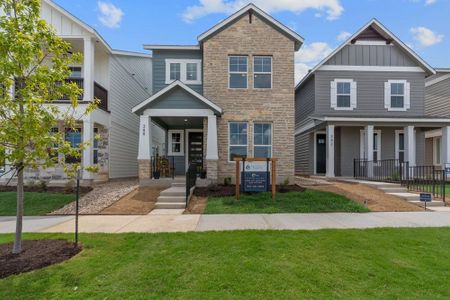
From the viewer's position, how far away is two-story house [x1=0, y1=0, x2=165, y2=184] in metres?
13.2

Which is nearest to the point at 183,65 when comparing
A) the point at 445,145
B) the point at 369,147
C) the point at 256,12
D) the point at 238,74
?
the point at 238,74

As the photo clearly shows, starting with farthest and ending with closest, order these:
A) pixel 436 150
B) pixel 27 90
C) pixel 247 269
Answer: pixel 436 150
pixel 27 90
pixel 247 269

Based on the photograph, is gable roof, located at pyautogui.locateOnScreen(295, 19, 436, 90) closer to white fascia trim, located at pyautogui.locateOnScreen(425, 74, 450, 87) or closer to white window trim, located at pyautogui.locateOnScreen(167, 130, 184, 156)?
white fascia trim, located at pyautogui.locateOnScreen(425, 74, 450, 87)

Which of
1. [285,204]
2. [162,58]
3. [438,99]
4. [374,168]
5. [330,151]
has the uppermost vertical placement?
[162,58]

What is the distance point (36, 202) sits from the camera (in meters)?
10.1

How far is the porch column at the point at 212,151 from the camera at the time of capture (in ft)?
40.8

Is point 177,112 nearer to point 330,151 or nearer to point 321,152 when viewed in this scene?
point 330,151

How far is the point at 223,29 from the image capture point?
13695 millimetres

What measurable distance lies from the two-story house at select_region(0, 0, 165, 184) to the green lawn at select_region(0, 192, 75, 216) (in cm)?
114

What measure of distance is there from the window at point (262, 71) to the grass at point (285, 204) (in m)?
5.45

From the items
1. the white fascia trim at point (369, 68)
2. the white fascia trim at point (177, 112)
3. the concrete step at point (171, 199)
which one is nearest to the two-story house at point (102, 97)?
the white fascia trim at point (177, 112)

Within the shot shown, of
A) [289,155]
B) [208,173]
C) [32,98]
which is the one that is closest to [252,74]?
[289,155]

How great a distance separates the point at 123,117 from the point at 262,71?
8682 mm

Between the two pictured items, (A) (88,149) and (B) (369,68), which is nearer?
(A) (88,149)
